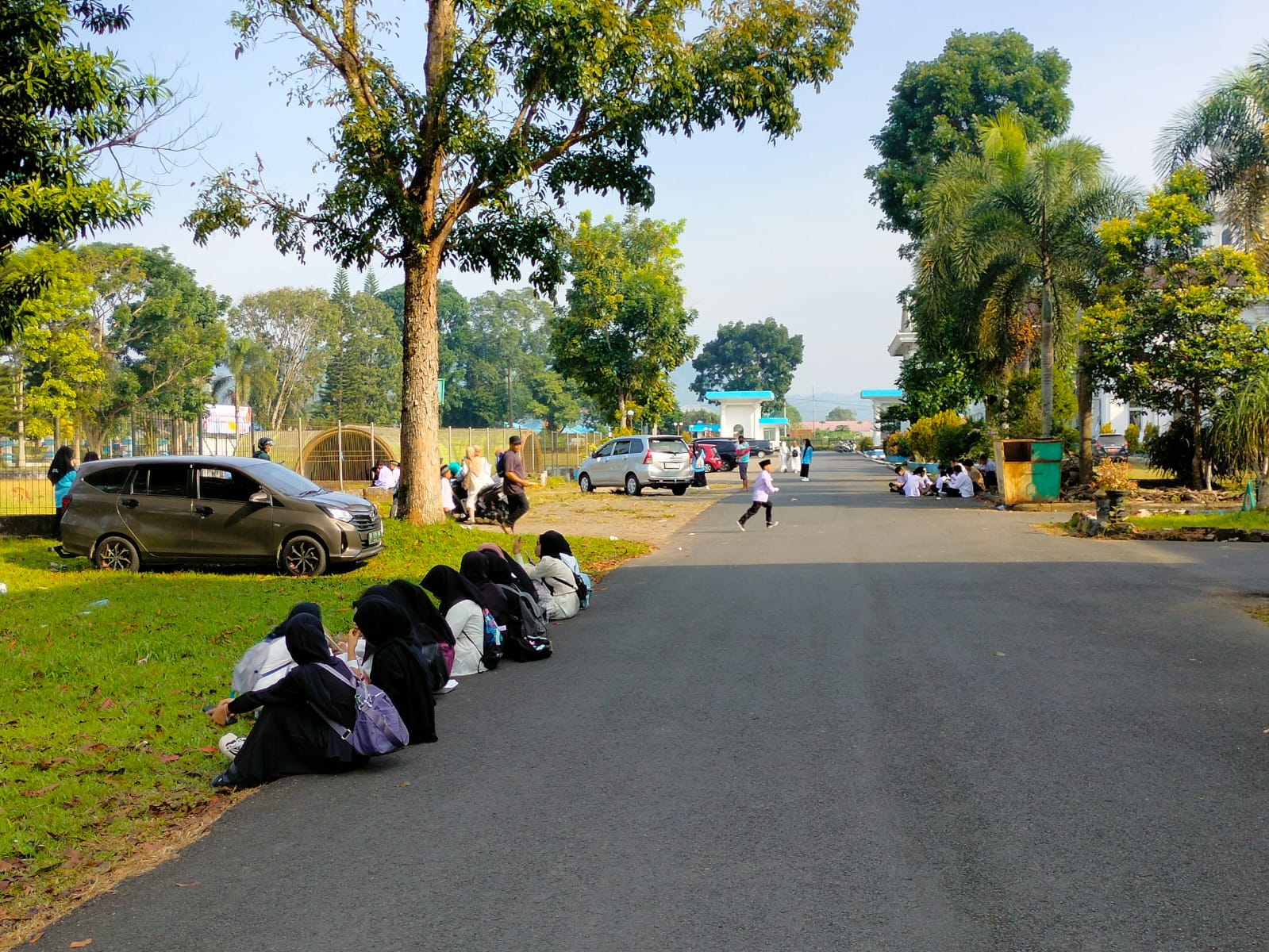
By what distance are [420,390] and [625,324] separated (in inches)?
1320

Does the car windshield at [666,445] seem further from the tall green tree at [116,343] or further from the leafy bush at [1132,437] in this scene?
the leafy bush at [1132,437]

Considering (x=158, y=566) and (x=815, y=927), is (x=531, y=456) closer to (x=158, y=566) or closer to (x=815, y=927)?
(x=158, y=566)

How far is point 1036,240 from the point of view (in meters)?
30.0

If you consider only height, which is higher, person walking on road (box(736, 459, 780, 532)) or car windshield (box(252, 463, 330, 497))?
car windshield (box(252, 463, 330, 497))

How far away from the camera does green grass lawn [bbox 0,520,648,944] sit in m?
5.54

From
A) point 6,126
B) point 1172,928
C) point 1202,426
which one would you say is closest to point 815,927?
point 1172,928

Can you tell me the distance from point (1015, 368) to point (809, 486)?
27.0ft

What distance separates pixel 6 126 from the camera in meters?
11.5

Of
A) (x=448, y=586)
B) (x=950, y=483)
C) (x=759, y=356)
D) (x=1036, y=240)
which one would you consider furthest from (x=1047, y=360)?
(x=759, y=356)

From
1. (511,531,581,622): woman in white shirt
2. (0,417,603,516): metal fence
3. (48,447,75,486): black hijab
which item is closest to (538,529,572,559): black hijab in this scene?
(511,531,581,622): woman in white shirt

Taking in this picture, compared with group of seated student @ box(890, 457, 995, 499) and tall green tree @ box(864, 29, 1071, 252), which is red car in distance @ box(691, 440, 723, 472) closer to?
tall green tree @ box(864, 29, 1071, 252)

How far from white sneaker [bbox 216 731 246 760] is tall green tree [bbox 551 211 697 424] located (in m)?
41.5

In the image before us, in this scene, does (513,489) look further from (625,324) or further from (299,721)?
(625,324)

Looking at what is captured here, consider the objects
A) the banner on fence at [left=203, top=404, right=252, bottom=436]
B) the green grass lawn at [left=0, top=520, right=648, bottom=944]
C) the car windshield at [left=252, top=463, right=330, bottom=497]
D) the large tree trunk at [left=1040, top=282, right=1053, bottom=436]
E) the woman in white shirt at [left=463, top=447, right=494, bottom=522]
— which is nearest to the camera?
the green grass lawn at [left=0, top=520, right=648, bottom=944]
